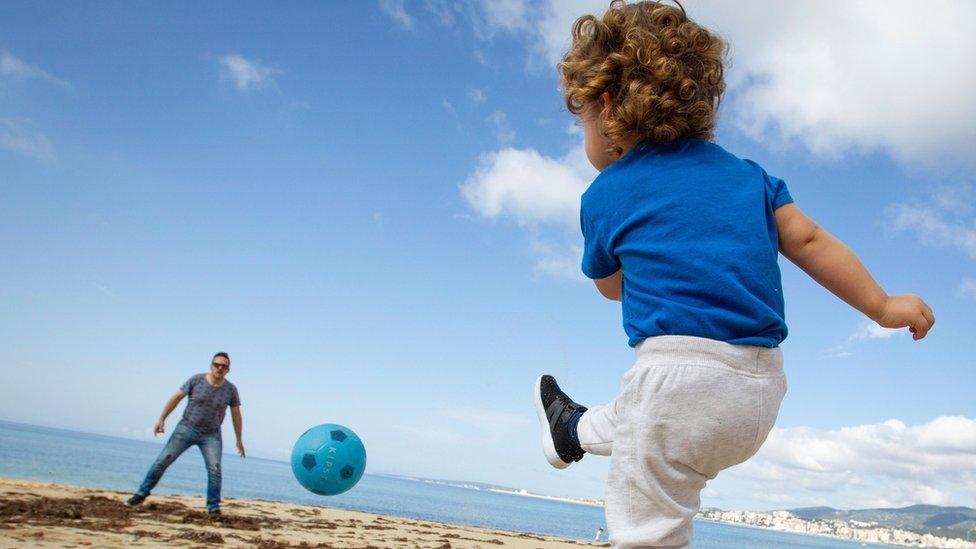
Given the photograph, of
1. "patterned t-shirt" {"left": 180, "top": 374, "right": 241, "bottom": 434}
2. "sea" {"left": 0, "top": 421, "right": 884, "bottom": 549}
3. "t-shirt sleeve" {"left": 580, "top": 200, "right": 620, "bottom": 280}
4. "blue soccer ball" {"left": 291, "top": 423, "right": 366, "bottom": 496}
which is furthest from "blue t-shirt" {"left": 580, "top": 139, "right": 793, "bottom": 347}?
"sea" {"left": 0, "top": 421, "right": 884, "bottom": 549}


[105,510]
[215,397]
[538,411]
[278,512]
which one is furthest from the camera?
[278,512]

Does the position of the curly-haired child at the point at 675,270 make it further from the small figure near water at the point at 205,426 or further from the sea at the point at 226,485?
the sea at the point at 226,485

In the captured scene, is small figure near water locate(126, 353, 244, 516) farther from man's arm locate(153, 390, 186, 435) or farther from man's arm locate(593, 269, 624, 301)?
man's arm locate(593, 269, 624, 301)

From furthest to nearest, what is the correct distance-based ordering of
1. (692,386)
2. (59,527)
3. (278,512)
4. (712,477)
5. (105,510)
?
(278,512) → (105,510) → (59,527) → (712,477) → (692,386)

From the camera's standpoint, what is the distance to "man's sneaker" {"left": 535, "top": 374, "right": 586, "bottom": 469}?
239cm

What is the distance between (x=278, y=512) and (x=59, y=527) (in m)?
6.62

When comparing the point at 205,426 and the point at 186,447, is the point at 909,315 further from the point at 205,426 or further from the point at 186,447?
the point at 186,447

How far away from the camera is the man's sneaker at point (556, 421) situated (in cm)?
239

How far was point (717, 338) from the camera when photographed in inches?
77.6

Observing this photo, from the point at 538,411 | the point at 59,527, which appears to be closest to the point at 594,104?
the point at 538,411

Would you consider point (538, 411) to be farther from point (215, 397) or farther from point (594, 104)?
point (215, 397)

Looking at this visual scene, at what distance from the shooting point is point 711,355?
195 cm

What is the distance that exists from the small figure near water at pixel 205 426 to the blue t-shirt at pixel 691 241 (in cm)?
902

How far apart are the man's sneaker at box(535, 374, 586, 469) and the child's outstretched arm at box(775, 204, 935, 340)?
929mm
